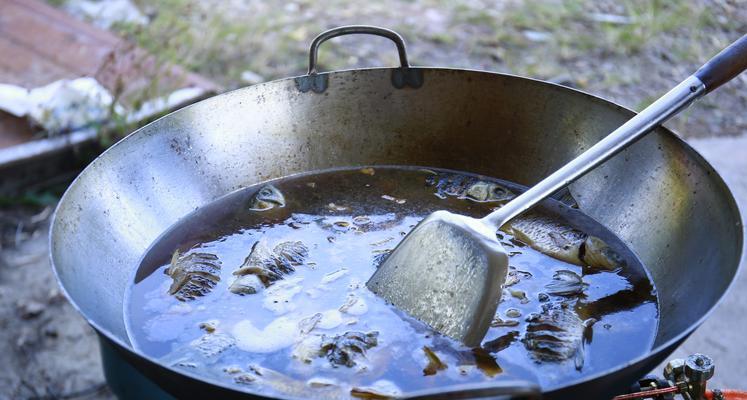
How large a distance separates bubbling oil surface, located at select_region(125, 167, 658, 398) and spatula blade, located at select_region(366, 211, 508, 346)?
0.03m

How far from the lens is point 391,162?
2279 mm

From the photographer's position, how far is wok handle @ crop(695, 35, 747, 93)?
1690mm

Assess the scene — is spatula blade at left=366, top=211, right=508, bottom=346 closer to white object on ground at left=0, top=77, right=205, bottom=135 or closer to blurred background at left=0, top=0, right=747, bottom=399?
blurred background at left=0, top=0, right=747, bottom=399

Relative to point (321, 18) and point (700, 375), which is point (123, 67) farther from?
point (700, 375)

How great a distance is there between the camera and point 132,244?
1.83 m

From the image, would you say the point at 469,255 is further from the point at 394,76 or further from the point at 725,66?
the point at 394,76

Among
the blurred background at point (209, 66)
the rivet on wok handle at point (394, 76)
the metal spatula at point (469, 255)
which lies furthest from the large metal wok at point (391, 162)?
the blurred background at point (209, 66)

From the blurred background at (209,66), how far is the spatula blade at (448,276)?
63.9 inches

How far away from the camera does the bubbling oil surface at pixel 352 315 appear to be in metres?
1.44

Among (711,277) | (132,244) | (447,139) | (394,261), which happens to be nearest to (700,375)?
(711,277)

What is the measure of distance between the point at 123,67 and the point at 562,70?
2.52 meters

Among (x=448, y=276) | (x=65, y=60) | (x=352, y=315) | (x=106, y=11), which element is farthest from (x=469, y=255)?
(x=106, y=11)

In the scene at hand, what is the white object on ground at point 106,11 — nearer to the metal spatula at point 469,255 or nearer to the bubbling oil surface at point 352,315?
the bubbling oil surface at point 352,315

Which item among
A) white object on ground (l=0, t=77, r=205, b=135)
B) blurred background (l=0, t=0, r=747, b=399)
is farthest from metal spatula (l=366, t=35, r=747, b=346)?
white object on ground (l=0, t=77, r=205, b=135)
